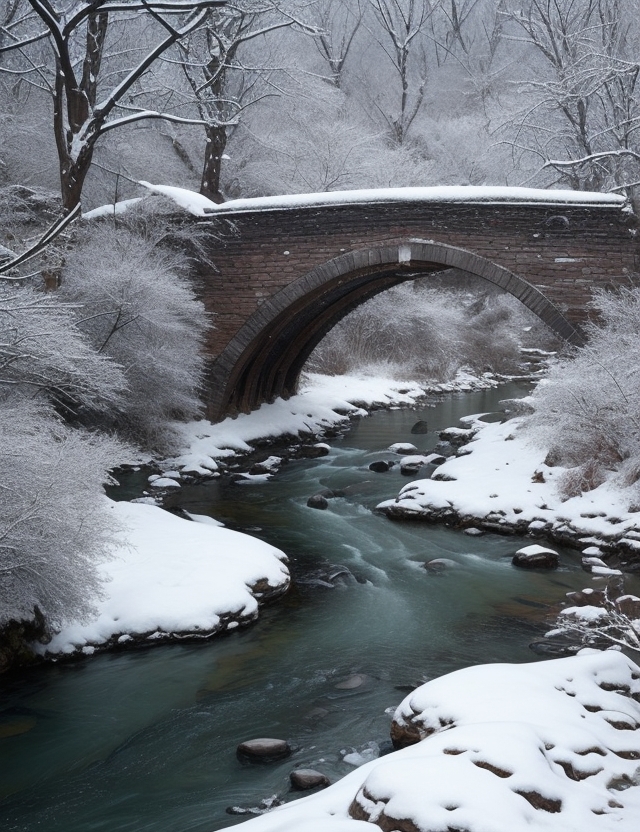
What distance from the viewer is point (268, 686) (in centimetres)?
566

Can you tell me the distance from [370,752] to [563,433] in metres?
6.49

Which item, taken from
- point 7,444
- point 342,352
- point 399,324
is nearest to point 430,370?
point 399,324

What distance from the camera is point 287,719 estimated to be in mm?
5184

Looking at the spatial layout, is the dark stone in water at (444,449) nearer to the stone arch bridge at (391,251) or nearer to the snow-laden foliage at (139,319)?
the stone arch bridge at (391,251)

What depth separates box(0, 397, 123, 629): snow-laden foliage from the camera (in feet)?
17.8

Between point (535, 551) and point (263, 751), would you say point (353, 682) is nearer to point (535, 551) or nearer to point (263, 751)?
point (263, 751)

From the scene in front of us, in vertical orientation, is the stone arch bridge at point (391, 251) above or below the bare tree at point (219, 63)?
below

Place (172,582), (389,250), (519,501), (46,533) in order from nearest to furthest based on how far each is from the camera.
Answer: (46,533) < (172,582) < (519,501) < (389,250)

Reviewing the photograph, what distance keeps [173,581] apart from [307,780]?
2857 mm

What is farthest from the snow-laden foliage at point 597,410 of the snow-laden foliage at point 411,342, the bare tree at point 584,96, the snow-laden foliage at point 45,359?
the snow-laden foliage at point 411,342

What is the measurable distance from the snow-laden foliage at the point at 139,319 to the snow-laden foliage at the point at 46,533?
206 inches

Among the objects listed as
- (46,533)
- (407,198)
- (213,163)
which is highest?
(213,163)

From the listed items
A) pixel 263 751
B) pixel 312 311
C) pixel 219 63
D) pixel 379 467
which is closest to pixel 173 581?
pixel 263 751

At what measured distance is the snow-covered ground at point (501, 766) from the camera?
2.92m
